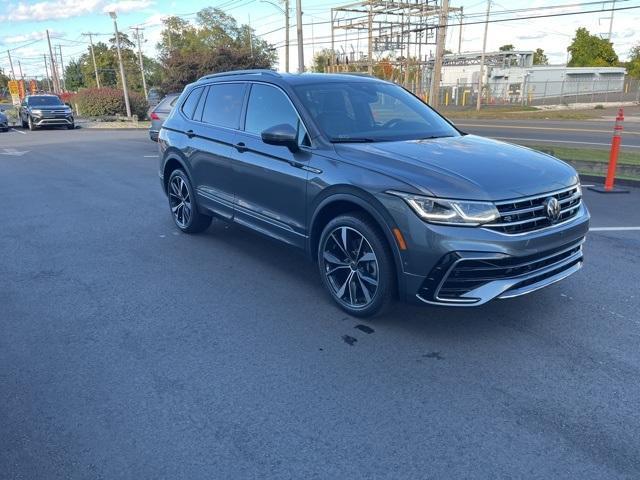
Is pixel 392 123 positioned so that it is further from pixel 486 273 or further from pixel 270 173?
pixel 486 273

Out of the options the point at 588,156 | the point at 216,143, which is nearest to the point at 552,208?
the point at 216,143

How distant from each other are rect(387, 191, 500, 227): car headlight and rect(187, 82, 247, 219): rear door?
255 cm

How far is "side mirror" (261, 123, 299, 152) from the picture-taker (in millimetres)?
4449

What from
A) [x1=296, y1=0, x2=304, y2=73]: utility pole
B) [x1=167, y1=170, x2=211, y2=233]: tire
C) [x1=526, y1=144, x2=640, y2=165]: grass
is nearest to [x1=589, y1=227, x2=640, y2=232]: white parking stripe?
[x1=526, y1=144, x2=640, y2=165]: grass

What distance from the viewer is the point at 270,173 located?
494 cm

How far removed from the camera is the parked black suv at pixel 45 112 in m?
26.5

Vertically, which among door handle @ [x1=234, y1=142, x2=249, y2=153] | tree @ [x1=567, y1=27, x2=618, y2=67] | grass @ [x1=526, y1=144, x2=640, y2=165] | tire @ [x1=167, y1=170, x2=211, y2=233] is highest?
tree @ [x1=567, y1=27, x2=618, y2=67]

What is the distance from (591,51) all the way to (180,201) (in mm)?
70436

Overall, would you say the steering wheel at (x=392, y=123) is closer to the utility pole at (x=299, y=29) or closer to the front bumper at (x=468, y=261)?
the front bumper at (x=468, y=261)

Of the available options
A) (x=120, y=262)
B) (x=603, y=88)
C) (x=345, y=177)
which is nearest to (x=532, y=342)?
(x=345, y=177)

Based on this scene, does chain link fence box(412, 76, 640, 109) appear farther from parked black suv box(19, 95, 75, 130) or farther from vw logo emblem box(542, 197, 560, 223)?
vw logo emblem box(542, 197, 560, 223)

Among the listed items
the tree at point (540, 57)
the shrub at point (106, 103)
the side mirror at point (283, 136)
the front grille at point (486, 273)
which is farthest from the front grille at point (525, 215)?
the tree at point (540, 57)

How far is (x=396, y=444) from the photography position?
112 inches

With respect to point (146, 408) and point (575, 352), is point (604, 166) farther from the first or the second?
point (146, 408)
